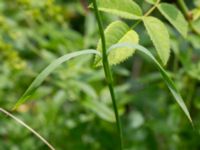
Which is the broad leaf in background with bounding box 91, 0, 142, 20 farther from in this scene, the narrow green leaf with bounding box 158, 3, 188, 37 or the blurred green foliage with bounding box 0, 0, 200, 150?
the blurred green foliage with bounding box 0, 0, 200, 150

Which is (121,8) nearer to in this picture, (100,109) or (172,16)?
(172,16)

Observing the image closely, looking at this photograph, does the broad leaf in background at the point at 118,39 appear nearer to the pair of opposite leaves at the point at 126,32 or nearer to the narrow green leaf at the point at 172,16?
the pair of opposite leaves at the point at 126,32

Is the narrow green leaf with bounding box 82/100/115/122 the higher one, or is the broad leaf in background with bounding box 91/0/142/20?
the broad leaf in background with bounding box 91/0/142/20

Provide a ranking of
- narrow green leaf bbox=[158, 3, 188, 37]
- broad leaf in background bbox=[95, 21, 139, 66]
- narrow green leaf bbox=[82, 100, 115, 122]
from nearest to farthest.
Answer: broad leaf in background bbox=[95, 21, 139, 66] < narrow green leaf bbox=[158, 3, 188, 37] < narrow green leaf bbox=[82, 100, 115, 122]

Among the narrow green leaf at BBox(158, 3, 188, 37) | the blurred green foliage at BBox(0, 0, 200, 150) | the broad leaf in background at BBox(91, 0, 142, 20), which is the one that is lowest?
the blurred green foliage at BBox(0, 0, 200, 150)

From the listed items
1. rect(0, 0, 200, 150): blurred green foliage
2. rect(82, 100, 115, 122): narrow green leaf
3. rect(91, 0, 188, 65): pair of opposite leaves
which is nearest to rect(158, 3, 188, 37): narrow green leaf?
rect(91, 0, 188, 65): pair of opposite leaves

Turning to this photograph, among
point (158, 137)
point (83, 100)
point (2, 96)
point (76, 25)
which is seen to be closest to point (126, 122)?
point (158, 137)

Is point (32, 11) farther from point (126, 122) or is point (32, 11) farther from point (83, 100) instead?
point (126, 122)

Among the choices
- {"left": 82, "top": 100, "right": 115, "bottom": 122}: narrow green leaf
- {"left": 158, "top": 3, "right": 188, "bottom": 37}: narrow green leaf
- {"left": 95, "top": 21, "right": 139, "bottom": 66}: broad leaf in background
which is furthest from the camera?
{"left": 82, "top": 100, "right": 115, "bottom": 122}: narrow green leaf
